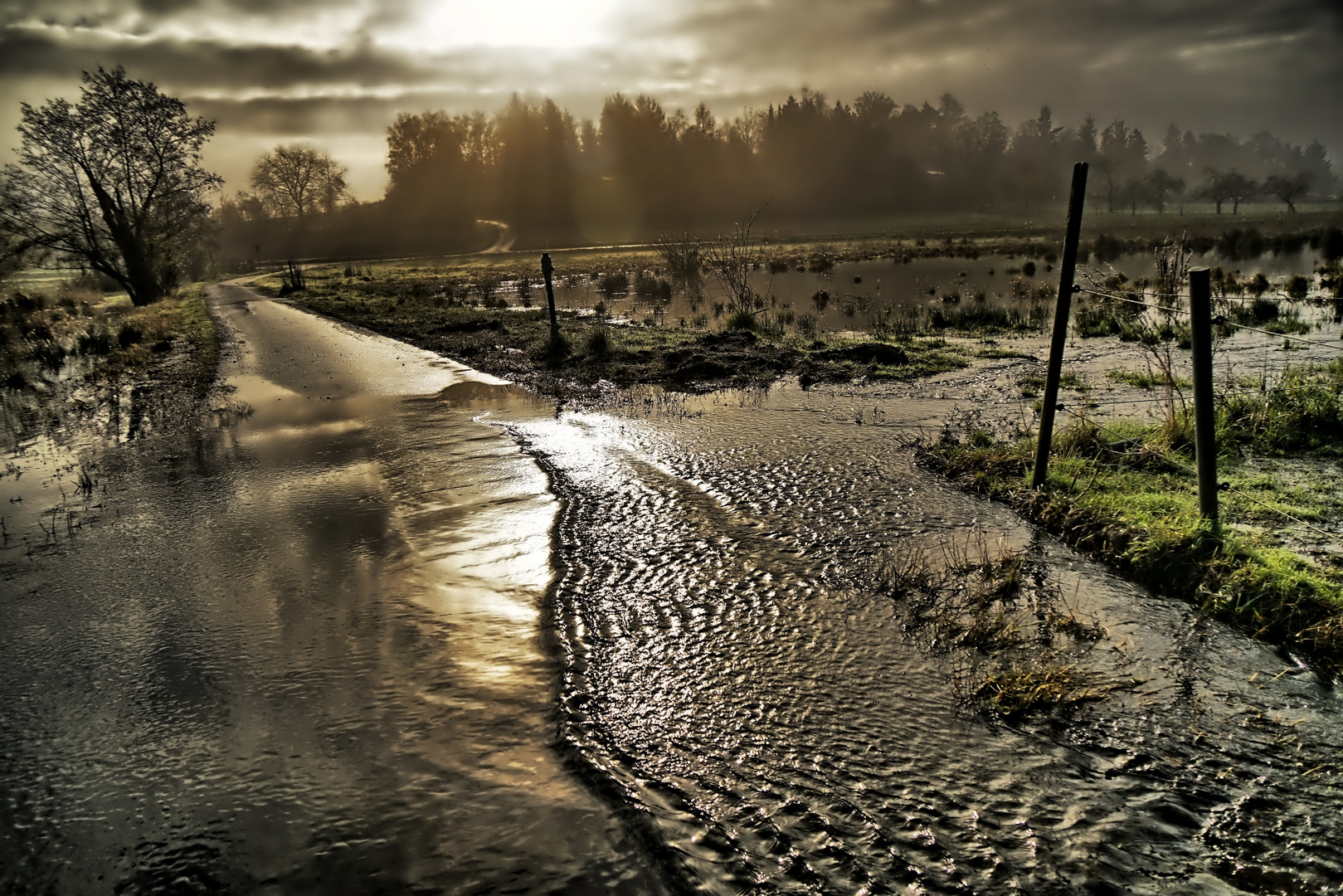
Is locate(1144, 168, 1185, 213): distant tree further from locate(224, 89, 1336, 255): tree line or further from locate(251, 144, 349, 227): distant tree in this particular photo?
locate(251, 144, 349, 227): distant tree

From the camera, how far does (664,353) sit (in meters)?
13.9

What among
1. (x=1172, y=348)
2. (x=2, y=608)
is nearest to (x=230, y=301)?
(x=2, y=608)

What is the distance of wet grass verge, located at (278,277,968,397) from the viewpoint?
12242 mm

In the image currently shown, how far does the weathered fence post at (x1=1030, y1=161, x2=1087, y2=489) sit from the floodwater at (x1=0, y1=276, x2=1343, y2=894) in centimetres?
65

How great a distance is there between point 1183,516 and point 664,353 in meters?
9.80

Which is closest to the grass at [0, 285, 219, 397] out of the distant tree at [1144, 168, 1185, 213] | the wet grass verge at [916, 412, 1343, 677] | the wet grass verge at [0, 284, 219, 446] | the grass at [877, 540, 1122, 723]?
the wet grass verge at [0, 284, 219, 446]

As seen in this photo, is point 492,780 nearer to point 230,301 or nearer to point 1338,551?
point 1338,551

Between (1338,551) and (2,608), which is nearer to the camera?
(1338,551)

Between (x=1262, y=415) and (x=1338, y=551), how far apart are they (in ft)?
10.4

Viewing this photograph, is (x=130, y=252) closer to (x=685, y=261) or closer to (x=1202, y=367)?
(x=685, y=261)

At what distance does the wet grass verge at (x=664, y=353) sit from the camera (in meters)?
12.2

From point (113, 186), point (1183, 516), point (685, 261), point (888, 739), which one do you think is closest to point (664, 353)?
point (1183, 516)

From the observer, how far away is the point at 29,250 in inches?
1139

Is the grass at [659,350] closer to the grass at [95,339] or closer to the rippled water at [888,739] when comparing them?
the grass at [95,339]
